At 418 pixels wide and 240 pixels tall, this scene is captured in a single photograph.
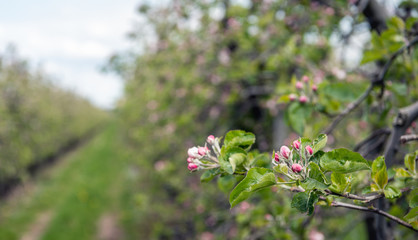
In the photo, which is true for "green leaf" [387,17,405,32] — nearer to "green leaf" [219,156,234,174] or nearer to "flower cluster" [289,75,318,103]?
"flower cluster" [289,75,318,103]

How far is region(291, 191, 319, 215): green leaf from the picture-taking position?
789mm

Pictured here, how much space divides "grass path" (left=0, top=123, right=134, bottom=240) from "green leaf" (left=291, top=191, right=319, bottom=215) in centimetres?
795

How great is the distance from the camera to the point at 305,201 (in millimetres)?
803

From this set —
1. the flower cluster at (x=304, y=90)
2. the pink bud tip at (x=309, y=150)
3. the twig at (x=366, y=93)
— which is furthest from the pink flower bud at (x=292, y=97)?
the pink bud tip at (x=309, y=150)

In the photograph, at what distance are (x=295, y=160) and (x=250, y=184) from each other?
145 millimetres

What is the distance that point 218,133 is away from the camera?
4434 millimetres

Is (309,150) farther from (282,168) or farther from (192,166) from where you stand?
(192,166)

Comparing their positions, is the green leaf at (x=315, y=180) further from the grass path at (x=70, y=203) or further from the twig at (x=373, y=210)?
the grass path at (x=70, y=203)

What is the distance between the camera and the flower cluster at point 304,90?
1449 mm

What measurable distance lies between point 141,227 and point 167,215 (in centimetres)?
230

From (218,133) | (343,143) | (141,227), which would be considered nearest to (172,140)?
(218,133)

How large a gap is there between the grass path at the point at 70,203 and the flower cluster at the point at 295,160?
26.1 ft

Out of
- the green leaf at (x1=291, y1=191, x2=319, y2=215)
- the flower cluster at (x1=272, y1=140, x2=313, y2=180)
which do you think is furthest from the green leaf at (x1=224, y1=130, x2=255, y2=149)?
the green leaf at (x1=291, y1=191, x2=319, y2=215)

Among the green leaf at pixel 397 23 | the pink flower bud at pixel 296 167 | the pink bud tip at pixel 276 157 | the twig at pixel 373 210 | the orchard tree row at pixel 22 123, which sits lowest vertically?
the twig at pixel 373 210
